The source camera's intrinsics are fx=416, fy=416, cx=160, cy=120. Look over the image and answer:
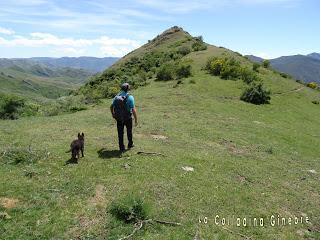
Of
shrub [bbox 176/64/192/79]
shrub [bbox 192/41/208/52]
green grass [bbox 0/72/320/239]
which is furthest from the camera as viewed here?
shrub [bbox 192/41/208/52]

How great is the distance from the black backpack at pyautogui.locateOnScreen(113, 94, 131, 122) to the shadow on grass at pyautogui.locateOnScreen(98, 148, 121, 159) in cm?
154

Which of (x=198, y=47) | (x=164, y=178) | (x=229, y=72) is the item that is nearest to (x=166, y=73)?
(x=229, y=72)

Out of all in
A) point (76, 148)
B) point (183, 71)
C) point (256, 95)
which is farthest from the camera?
point (183, 71)

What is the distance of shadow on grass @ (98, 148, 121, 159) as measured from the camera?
58.6 ft

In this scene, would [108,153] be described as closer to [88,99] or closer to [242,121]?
[242,121]

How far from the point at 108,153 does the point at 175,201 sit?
18.9ft

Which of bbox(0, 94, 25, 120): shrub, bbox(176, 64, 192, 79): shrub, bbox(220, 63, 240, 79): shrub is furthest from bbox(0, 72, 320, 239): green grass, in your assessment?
bbox(220, 63, 240, 79): shrub

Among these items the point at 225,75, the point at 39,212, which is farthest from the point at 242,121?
the point at 39,212

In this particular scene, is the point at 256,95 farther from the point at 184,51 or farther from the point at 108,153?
the point at 108,153

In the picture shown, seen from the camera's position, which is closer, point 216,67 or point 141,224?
point 141,224

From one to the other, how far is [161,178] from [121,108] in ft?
13.2

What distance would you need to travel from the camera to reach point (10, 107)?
35000 millimetres

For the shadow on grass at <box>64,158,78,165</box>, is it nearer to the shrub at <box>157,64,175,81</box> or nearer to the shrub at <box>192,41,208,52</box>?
the shrub at <box>157,64,175,81</box>

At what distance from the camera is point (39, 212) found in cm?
1186
